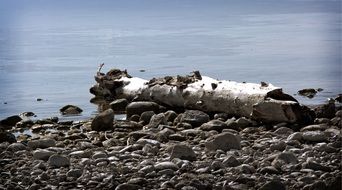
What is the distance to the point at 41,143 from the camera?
12.1 metres

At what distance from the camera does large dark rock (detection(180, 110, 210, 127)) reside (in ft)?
45.1

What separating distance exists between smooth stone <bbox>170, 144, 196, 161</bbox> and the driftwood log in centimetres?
325

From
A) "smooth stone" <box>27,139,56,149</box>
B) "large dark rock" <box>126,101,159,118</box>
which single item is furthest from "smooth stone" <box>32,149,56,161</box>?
"large dark rock" <box>126,101,159,118</box>

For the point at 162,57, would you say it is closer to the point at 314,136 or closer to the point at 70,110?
the point at 70,110

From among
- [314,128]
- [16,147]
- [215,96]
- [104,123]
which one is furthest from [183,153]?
[215,96]

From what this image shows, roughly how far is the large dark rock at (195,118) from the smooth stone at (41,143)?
2.59 metres

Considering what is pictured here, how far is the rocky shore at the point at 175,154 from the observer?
9.20 meters

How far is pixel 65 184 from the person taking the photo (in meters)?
9.37

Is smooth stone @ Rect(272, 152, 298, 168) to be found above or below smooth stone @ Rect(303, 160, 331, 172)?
above

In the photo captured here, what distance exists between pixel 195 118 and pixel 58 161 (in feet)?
12.9

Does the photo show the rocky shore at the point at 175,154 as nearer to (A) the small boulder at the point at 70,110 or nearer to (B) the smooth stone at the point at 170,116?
(B) the smooth stone at the point at 170,116

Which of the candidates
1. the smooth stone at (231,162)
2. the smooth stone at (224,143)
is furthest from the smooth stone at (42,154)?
the smooth stone at (231,162)

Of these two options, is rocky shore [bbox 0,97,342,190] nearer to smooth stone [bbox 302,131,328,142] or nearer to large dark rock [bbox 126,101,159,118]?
smooth stone [bbox 302,131,328,142]

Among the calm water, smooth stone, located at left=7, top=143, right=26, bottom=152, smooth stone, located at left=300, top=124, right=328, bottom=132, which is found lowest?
smooth stone, located at left=7, top=143, right=26, bottom=152
